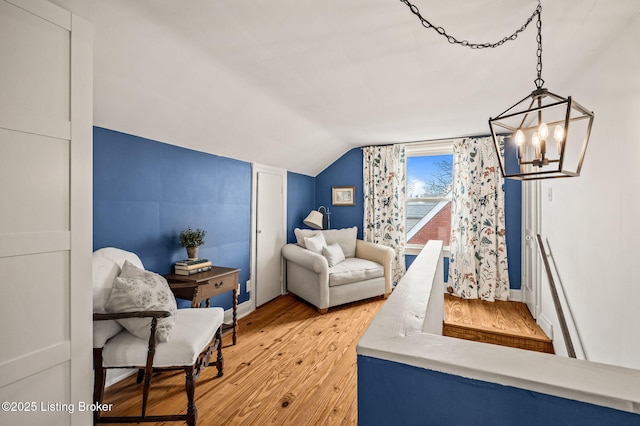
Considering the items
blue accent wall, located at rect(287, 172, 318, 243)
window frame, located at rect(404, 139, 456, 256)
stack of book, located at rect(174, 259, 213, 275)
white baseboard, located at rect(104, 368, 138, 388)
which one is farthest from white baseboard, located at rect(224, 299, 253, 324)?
window frame, located at rect(404, 139, 456, 256)

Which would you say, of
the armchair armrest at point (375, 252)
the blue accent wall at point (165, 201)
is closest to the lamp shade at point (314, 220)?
the armchair armrest at point (375, 252)

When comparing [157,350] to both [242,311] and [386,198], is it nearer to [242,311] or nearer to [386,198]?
[242,311]

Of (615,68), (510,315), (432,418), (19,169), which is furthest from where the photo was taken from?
(510,315)

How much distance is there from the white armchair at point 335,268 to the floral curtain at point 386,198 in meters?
0.41

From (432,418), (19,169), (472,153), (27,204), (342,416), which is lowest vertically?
(342,416)

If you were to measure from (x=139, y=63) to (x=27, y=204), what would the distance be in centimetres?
109

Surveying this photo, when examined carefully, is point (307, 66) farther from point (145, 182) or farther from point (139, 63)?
point (145, 182)

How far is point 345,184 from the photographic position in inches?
197

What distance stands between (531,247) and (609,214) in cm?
209

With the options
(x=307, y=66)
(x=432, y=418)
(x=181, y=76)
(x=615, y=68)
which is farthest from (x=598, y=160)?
(x=181, y=76)

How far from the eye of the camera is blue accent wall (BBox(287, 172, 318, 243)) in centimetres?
445

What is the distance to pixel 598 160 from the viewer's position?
1.96 metres

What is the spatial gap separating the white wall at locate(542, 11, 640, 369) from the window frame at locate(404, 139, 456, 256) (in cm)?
194

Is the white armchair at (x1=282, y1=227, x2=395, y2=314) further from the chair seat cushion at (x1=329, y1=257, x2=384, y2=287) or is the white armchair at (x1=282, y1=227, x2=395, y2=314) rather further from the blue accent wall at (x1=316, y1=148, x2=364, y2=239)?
the blue accent wall at (x1=316, y1=148, x2=364, y2=239)
